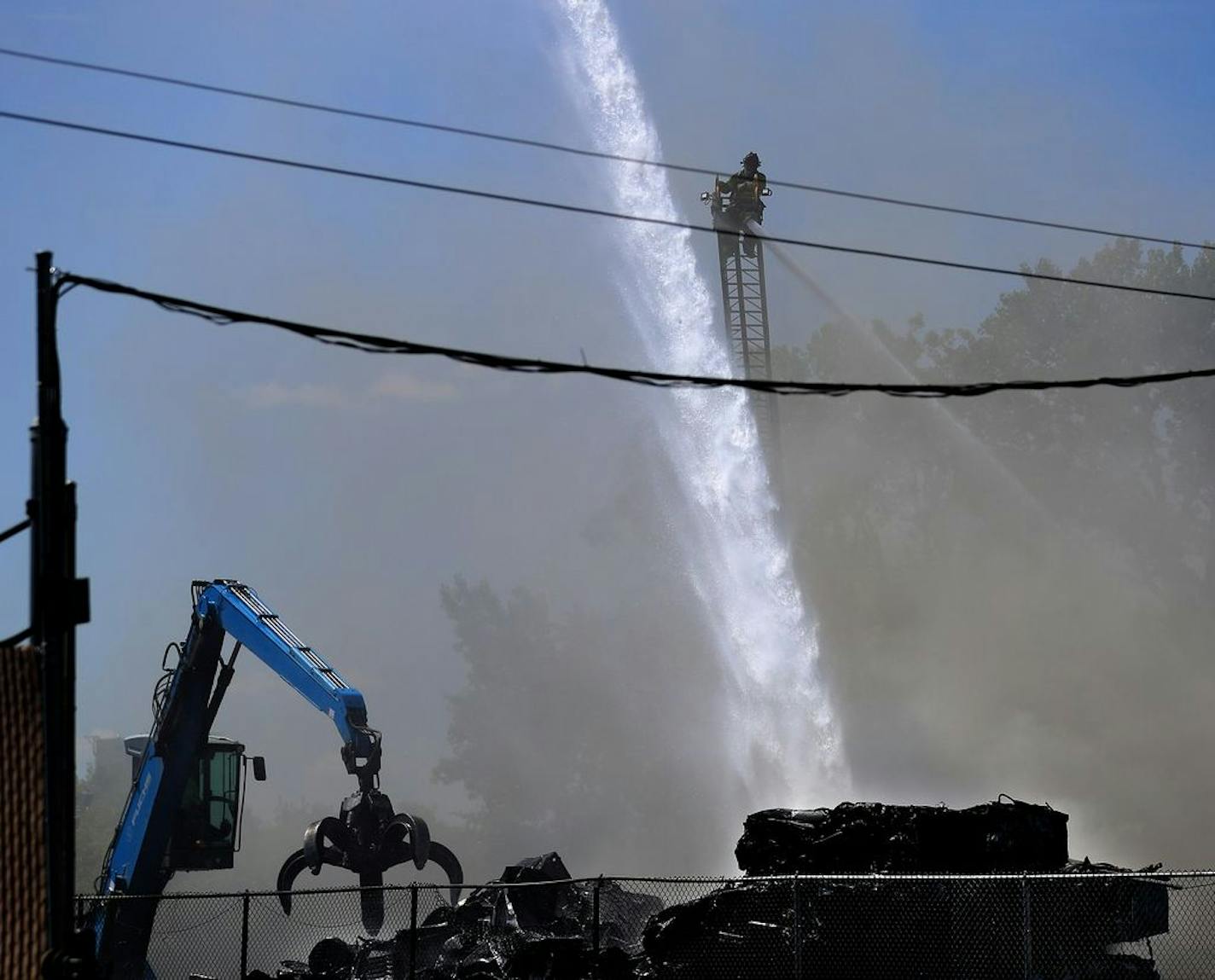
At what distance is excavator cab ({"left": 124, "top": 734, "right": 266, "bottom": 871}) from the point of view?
23375mm

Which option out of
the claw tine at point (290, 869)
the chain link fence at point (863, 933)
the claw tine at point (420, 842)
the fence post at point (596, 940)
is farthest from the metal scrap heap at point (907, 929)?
the claw tine at point (290, 869)

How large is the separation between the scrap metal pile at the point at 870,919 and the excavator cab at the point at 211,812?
12.6ft

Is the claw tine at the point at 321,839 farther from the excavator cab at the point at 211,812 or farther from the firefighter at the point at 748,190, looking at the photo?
the firefighter at the point at 748,190

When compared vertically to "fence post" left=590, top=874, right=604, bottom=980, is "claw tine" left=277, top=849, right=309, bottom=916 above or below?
above

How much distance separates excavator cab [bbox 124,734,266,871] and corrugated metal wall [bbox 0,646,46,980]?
11658 millimetres

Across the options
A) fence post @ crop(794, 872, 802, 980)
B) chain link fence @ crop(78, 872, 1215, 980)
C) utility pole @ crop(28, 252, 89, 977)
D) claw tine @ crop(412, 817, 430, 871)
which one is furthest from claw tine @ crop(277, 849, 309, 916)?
utility pole @ crop(28, 252, 89, 977)

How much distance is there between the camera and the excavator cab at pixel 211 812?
2338 centimetres

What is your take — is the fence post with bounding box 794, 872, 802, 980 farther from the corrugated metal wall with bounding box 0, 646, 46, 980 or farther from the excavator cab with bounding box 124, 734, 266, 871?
the excavator cab with bounding box 124, 734, 266, 871

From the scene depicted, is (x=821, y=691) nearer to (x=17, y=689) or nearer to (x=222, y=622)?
(x=222, y=622)

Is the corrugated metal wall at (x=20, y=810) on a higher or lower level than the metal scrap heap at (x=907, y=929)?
higher

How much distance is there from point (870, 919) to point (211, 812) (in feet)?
35.5

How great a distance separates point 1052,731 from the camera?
164 ft

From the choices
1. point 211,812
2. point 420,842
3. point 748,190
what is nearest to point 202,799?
point 211,812

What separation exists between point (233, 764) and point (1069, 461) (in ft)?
142
